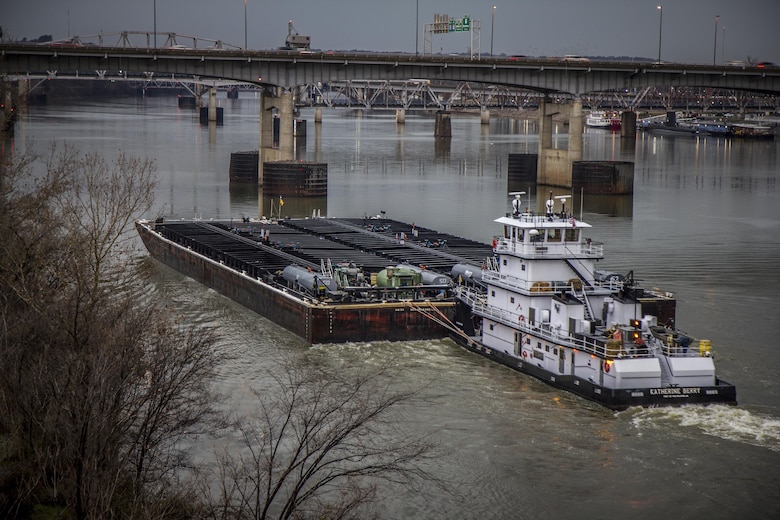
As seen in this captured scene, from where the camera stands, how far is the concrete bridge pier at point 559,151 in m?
110

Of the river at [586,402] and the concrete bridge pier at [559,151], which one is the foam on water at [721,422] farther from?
the concrete bridge pier at [559,151]

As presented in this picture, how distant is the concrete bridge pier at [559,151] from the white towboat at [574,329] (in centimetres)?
6597

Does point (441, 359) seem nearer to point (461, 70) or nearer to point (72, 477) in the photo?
point (72, 477)

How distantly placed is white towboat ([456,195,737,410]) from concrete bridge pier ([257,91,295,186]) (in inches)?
2316

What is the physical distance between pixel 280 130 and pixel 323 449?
77495mm

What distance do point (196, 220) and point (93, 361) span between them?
51.0 meters

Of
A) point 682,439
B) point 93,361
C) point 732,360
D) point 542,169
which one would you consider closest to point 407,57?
point 542,169

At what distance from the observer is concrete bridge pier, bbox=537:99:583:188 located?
110m

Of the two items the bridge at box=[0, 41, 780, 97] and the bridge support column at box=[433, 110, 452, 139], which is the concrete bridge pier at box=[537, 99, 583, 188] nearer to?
the bridge at box=[0, 41, 780, 97]

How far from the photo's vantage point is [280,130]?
101812mm

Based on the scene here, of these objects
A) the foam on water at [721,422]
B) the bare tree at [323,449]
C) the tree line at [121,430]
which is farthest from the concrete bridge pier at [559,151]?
the tree line at [121,430]

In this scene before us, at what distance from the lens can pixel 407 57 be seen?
10444 cm

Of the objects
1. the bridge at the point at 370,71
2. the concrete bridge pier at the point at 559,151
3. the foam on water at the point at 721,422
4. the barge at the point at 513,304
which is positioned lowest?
the foam on water at the point at 721,422

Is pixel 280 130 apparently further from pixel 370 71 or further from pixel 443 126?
pixel 443 126
